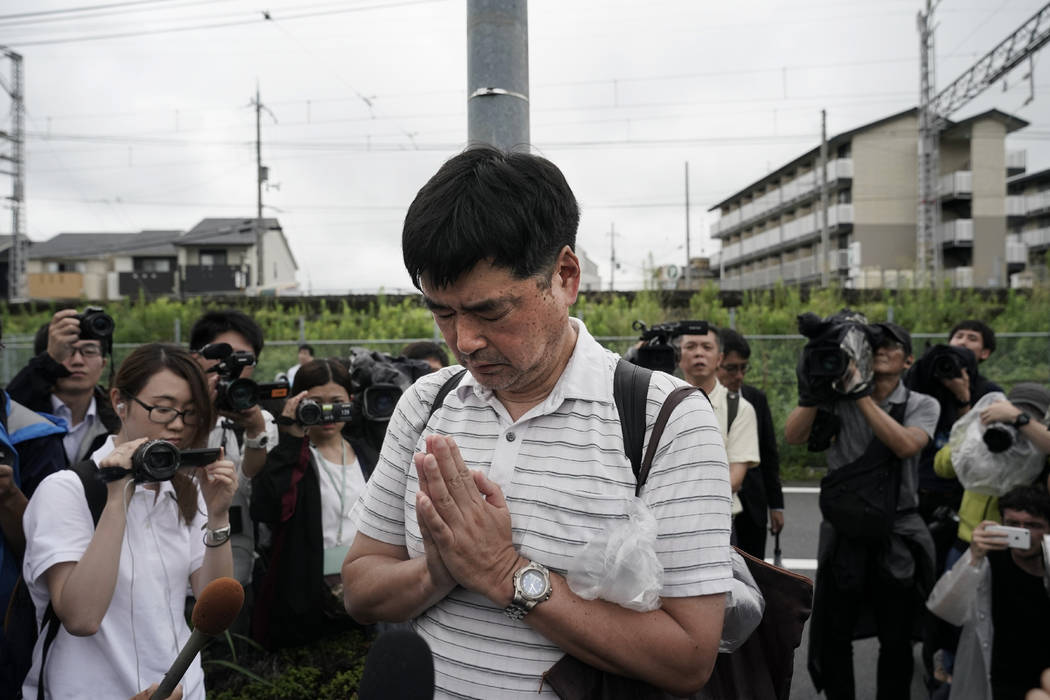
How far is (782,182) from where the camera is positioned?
41.5 meters

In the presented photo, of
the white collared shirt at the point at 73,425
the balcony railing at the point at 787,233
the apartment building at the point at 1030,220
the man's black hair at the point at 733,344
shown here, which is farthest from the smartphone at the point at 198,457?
the apartment building at the point at 1030,220

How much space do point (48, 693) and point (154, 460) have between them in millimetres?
692

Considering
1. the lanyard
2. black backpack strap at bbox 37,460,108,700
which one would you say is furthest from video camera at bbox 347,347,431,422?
black backpack strap at bbox 37,460,108,700

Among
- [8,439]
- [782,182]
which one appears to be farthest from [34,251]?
[8,439]

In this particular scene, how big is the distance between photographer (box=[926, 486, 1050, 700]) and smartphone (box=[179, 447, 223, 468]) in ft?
9.92

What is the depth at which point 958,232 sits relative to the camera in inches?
1280

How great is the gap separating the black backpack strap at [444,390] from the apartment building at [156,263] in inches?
1390

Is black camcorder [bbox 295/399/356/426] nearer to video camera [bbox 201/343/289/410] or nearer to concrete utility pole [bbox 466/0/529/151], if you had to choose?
video camera [bbox 201/343/289/410]

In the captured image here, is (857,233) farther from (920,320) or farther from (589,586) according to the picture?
(589,586)

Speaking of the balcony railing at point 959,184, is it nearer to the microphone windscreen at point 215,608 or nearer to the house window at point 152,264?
the microphone windscreen at point 215,608

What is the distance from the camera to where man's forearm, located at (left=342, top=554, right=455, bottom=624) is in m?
1.32

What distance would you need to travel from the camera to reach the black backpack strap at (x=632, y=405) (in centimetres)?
132

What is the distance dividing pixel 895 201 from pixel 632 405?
3823cm

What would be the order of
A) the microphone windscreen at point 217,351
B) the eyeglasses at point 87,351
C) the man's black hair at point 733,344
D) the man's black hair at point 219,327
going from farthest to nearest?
1. the man's black hair at point 733,344
2. the man's black hair at point 219,327
3. the eyeglasses at point 87,351
4. the microphone windscreen at point 217,351
